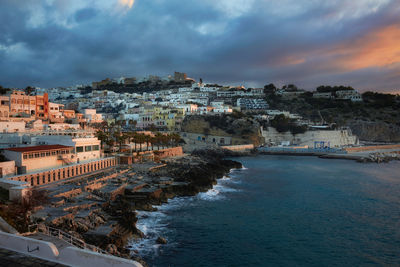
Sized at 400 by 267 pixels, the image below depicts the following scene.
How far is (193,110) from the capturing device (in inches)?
3455

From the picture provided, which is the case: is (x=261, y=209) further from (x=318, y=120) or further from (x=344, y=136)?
(x=318, y=120)

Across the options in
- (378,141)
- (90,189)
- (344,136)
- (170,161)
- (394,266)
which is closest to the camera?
(394,266)

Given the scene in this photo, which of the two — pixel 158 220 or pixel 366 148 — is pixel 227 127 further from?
pixel 158 220

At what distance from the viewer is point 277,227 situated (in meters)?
19.3

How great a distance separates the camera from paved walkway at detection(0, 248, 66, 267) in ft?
24.0

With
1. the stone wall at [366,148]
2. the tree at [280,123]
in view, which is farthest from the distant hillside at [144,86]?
the stone wall at [366,148]

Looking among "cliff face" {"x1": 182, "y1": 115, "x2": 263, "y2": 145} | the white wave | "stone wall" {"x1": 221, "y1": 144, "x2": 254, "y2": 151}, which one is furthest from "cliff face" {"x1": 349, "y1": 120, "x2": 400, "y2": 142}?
the white wave

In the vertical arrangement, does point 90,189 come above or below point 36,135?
below

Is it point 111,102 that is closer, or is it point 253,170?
point 253,170

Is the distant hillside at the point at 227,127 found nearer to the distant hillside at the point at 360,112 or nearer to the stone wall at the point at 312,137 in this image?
the stone wall at the point at 312,137

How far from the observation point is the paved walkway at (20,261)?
7.31 meters

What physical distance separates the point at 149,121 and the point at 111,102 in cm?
3197

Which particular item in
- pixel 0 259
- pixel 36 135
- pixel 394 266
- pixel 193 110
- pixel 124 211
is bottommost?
pixel 394 266

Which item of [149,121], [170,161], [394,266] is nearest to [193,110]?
[149,121]
